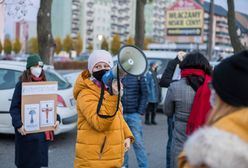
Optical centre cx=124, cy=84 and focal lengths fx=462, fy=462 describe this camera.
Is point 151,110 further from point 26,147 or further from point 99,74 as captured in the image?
point 99,74

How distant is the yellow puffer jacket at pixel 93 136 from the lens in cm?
364

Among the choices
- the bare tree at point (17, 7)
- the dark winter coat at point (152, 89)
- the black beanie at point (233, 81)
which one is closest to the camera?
the black beanie at point (233, 81)

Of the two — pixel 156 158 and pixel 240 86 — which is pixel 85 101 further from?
pixel 156 158

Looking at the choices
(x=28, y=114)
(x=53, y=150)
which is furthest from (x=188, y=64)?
(x=53, y=150)

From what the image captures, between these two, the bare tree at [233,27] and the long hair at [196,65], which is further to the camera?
the bare tree at [233,27]

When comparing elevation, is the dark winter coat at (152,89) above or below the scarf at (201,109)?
below

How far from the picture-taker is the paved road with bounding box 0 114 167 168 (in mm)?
7395

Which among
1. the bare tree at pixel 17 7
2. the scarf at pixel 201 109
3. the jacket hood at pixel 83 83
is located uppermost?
the bare tree at pixel 17 7

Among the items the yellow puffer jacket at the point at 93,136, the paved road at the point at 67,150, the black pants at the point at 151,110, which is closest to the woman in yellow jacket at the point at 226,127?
the yellow puffer jacket at the point at 93,136

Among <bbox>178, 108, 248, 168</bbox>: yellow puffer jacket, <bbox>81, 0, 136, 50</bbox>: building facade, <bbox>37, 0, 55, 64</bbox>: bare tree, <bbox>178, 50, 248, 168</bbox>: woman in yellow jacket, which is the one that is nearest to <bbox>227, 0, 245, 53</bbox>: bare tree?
<bbox>37, 0, 55, 64</bbox>: bare tree

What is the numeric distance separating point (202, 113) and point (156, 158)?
451 centimetres

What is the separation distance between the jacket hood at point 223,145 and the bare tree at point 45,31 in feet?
37.7

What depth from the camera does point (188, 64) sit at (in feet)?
14.3

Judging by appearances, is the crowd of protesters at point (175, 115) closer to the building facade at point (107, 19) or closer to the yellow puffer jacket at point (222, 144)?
the yellow puffer jacket at point (222, 144)
